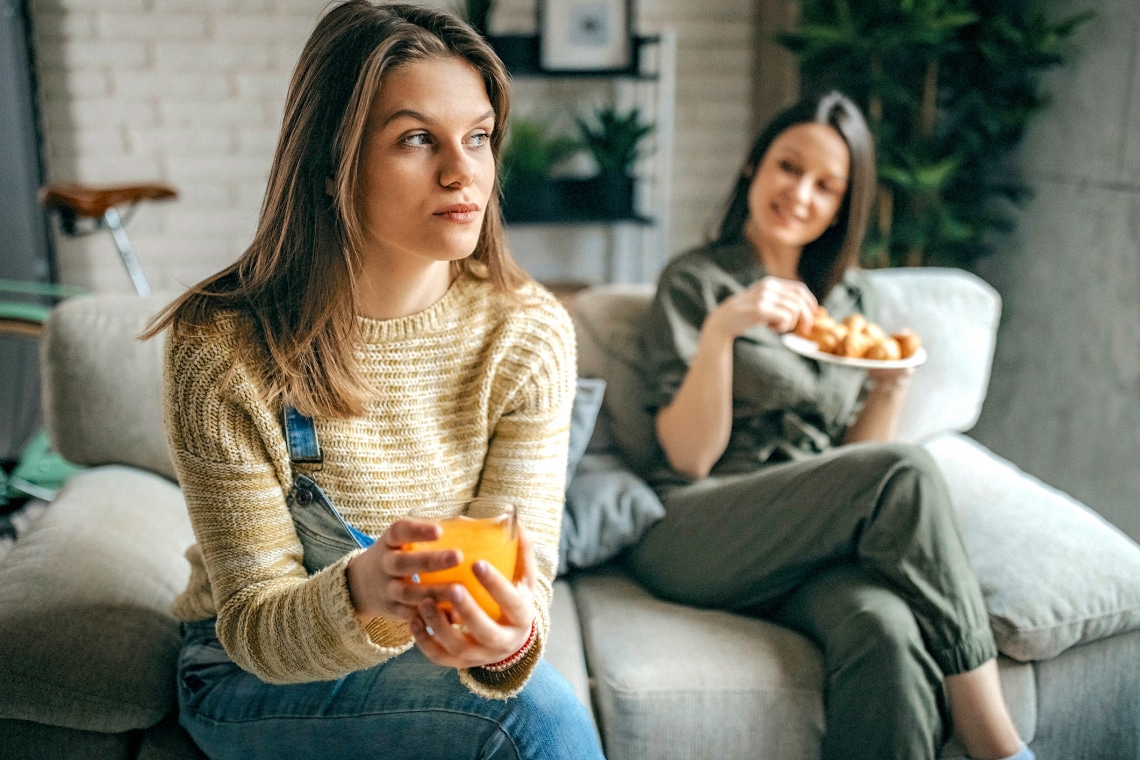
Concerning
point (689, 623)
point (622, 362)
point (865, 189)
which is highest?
point (865, 189)

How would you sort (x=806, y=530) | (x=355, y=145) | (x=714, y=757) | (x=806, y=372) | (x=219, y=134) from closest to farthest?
1. (x=355, y=145)
2. (x=714, y=757)
3. (x=806, y=530)
4. (x=806, y=372)
5. (x=219, y=134)

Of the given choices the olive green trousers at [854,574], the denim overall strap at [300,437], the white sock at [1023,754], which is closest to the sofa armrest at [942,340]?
the olive green trousers at [854,574]

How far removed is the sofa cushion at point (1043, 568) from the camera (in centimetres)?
141

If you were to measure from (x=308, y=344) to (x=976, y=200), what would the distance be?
225 cm

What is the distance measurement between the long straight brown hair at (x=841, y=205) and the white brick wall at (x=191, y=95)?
1.38 m

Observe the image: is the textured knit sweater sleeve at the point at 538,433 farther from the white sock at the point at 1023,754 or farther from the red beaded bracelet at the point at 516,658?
the white sock at the point at 1023,754

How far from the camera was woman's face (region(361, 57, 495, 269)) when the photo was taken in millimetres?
1071

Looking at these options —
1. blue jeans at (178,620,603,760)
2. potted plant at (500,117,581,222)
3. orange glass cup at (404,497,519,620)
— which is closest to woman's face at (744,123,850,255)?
blue jeans at (178,620,603,760)

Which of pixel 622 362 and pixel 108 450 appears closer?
pixel 108 450

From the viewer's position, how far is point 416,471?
119 centimetres

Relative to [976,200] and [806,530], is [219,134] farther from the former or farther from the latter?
[806,530]

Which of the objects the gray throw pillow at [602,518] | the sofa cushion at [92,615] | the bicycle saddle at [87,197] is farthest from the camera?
the bicycle saddle at [87,197]

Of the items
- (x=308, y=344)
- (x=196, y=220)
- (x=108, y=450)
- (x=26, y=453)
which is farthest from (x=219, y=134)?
(x=308, y=344)

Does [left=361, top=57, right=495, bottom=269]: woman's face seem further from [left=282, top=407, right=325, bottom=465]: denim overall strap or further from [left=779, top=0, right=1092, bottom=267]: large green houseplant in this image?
[left=779, top=0, right=1092, bottom=267]: large green houseplant
